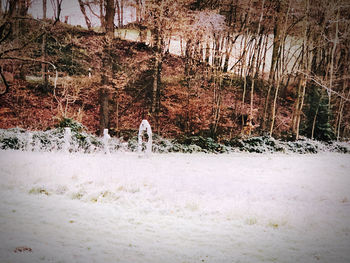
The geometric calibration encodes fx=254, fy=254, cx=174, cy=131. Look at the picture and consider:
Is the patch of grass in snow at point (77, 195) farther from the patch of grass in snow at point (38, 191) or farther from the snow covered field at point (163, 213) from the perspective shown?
the patch of grass in snow at point (38, 191)

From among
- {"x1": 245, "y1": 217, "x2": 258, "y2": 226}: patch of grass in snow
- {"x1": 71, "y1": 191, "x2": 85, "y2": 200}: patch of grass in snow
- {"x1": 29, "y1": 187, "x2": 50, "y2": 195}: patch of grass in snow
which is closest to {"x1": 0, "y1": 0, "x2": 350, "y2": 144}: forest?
{"x1": 29, "y1": 187, "x2": 50, "y2": 195}: patch of grass in snow

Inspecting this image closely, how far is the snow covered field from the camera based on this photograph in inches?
145

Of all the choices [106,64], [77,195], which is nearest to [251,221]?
[77,195]

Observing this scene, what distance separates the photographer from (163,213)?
5.16 meters

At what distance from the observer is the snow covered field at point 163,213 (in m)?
3.69

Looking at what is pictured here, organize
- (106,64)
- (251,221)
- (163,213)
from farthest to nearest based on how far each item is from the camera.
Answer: (106,64), (163,213), (251,221)

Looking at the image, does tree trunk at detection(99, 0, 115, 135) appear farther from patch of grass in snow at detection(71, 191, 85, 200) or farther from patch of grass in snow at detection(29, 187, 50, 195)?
patch of grass in snow at detection(71, 191, 85, 200)

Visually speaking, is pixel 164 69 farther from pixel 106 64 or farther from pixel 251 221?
pixel 251 221

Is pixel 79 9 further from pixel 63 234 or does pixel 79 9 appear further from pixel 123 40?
pixel 63 234

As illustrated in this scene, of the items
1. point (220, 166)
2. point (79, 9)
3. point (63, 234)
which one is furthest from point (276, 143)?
point (79, 9)

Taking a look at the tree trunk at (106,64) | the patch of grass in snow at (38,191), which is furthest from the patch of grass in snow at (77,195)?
the tree trunk at (106,64)

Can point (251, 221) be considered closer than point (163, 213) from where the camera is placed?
Yes

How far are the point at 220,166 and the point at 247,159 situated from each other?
229 centimetres

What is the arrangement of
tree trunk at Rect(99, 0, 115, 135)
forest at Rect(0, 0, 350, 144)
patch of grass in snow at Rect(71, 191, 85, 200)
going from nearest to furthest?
patch of grass in snow at Rect(71, 191, 85, 200), tree trunk at Rect(99, 0, 115, 135), forest at Rect(0, 0, 350, 144)
